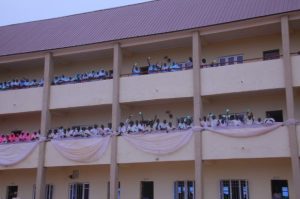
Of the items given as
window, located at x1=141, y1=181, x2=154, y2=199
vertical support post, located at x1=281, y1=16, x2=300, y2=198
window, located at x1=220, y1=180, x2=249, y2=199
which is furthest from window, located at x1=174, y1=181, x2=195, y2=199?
vertical support post, located at x1=281, y1=16, x2=300, y2=198

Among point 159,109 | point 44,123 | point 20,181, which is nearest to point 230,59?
point 159,109

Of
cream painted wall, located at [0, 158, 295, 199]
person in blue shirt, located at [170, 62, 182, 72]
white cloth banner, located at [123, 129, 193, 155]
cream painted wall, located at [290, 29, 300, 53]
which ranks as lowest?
cream painted wall, located at [0, 158, 295, 199]

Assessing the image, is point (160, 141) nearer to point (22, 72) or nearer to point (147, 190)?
point (147, 190)

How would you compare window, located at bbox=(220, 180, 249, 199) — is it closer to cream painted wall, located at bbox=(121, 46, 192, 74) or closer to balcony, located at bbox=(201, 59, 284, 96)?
balcony, located at bbox=(201, 59, 284, 96)

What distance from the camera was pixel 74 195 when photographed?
73.7 ft

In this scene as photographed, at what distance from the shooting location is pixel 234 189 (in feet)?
63.1

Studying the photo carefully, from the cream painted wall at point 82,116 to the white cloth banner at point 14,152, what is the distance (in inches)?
90.0

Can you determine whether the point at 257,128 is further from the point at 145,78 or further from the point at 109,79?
the point at 109,79

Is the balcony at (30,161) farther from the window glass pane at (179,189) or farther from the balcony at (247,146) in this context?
the balcony at (247,146)

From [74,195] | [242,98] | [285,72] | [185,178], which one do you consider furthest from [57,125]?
[285,72]

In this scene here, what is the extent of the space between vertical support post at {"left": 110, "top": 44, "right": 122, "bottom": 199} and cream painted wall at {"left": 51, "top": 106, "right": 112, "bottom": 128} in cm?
211

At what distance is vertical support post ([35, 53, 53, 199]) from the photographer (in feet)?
69.7

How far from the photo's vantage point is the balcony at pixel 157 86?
19.5 metres

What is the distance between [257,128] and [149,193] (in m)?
6.44
